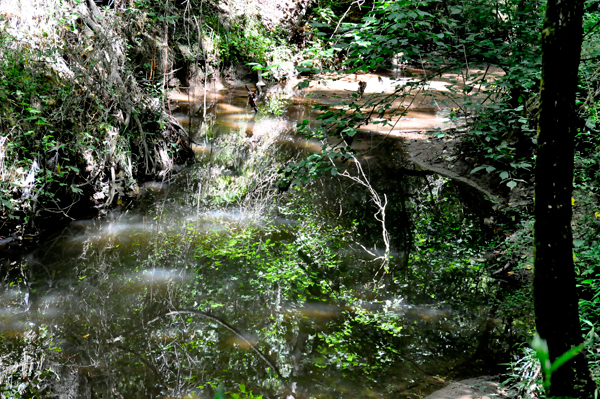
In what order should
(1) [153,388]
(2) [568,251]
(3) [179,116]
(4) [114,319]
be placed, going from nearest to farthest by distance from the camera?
(2) [568,251] < (1) [153,388] < (4) [114,319] < (3) [179,116]

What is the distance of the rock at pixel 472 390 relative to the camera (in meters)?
2.92

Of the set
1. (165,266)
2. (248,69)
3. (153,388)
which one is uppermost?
(248,69)

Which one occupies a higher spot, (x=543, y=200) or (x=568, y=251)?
(x=543, y=200)

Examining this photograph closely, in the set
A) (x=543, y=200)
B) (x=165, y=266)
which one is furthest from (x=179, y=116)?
(x=543, y=200)

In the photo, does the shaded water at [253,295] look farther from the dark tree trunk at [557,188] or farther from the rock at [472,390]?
the dark tree trunk at [557,188]

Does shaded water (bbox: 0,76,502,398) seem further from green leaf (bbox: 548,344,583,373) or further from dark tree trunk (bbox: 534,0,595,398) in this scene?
green leaf (bbox: 548,344,583,373)

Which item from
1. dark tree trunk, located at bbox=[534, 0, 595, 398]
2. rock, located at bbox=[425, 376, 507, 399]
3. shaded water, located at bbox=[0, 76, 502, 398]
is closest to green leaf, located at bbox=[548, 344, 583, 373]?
dark tree trunk, located at bbox=[534, 0, 595, 398]

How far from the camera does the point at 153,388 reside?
3.09 metres

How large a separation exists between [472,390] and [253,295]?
2021mm

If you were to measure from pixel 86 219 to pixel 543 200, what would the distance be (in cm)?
505

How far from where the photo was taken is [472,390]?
9.94 feet

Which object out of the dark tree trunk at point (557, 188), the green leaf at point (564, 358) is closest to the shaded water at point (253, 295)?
the dark tree trunk at point (557, 188)

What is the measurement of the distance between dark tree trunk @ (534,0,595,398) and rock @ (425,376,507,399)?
1106 millimetres

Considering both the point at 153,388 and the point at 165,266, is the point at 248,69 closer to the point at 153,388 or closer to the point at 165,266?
the point at 165,266
